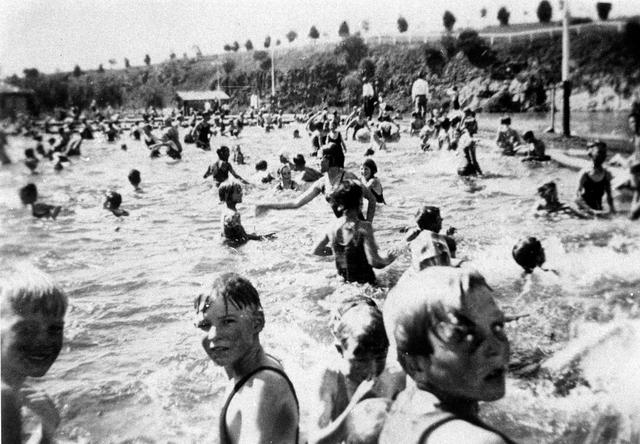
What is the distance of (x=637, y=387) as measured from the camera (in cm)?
365

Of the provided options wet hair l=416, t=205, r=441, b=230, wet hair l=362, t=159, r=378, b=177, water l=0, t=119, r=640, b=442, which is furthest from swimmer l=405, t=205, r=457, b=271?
wet hair l=362, t=159, r=378, b=177

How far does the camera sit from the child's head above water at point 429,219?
150 inches

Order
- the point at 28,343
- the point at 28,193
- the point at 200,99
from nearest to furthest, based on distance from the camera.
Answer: the point at 28,343, the point at 28,193, the point at 200,99

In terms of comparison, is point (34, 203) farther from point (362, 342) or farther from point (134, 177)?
point (362, 342)

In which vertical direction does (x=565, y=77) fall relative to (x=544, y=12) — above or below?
below

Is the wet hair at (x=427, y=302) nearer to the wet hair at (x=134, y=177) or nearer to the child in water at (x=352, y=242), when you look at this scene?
the child in water at (x=352, y=242)

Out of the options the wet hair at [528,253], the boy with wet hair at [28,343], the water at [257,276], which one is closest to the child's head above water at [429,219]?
the water at [257,276]

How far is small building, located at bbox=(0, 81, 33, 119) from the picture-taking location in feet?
11.8

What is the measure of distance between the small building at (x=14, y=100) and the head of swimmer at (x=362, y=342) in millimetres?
2517

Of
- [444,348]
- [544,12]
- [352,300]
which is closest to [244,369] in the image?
[352,300]

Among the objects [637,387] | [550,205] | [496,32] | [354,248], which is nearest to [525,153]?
[550,205]

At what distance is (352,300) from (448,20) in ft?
7.28

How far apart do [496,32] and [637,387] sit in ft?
7.81

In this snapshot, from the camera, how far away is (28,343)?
266 centimetres
